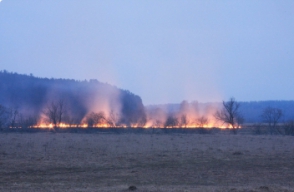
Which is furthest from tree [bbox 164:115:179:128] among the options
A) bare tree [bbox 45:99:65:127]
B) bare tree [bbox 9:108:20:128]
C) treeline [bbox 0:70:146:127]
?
treeline [bbox 0:70:146:127]

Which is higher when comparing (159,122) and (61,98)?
(61,98)

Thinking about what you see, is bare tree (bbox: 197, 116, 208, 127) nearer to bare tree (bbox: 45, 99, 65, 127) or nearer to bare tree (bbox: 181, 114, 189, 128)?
bare tree (bbox: 181, 114, 189, 128)

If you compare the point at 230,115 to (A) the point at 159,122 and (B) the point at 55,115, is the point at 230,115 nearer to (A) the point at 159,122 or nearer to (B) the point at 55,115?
(A) the point at 159,122

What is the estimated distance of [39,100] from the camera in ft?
609

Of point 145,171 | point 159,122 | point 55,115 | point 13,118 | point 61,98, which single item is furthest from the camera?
point 61,98

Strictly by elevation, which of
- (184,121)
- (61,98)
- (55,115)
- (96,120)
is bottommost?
→ (184,121)

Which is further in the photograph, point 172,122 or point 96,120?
point 96,120

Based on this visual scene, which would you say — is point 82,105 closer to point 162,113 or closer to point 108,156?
point 162,113

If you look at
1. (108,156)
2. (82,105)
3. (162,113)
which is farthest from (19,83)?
(108,156)

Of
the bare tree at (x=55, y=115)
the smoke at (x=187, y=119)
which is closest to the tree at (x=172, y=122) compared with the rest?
the smoke at (x=187, y=119)

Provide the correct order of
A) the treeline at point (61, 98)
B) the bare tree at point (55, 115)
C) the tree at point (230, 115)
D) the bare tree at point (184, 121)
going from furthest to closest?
the treeline at point (61, 98)
the bare tree at point (184, 121)
the bare tree at point (55, 115)
the tree at point (230, 115)

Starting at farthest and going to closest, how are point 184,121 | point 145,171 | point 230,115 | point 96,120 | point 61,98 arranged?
point 61,98 < point 96,120 < point 184,121 < point 230,115 < point 145,171

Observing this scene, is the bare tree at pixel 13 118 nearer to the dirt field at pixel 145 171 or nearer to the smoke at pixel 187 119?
the smoke at pixel 187 119

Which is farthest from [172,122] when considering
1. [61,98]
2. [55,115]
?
[61,98]
